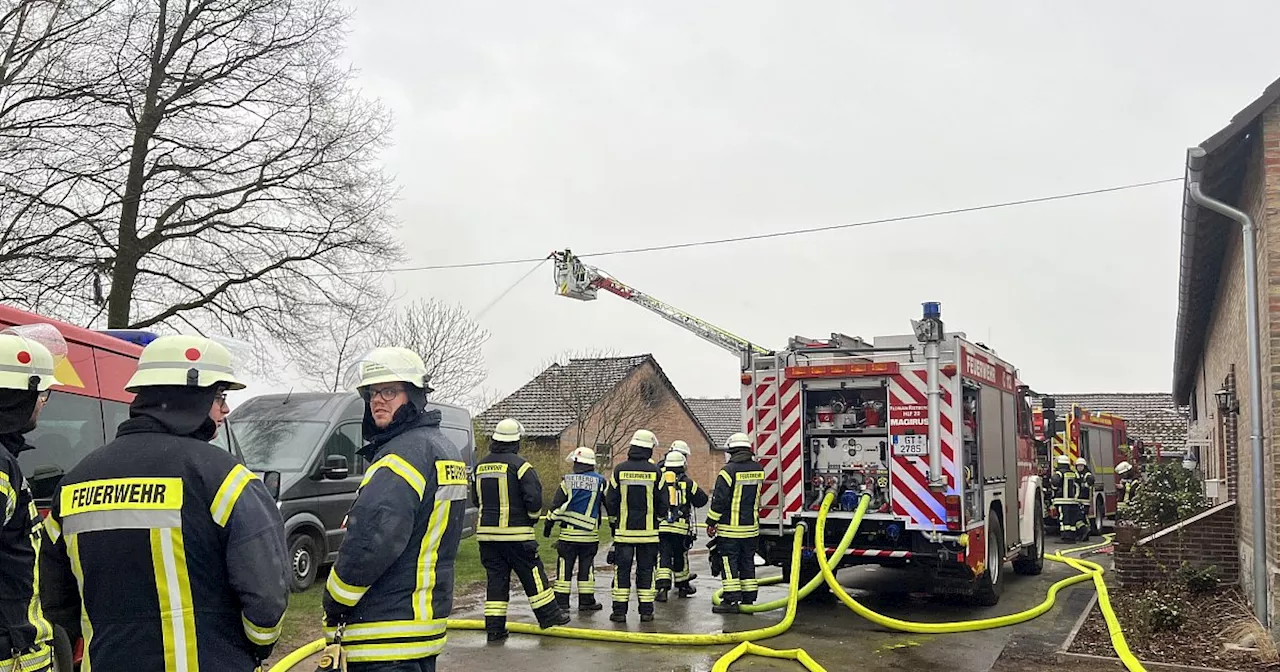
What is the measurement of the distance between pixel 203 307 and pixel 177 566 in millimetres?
16534

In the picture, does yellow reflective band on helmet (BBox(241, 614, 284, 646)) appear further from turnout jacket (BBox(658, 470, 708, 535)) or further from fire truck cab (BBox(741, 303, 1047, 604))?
fire truck cab (BBox(741, 303, 1047, 604))

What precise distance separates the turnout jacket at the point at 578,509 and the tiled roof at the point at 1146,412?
26.4 meters

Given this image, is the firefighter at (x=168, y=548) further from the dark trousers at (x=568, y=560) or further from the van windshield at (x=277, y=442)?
the van windshield at (x=277, y=442)

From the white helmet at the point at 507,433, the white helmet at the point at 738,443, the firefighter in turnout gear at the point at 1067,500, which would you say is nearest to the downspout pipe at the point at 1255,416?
the white helmet at the point at 738,443

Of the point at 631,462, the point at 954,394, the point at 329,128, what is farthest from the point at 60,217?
the point at 954,394

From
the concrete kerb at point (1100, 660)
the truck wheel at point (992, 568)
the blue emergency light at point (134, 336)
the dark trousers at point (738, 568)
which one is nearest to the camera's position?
the blue emergency light at point (134, 336)

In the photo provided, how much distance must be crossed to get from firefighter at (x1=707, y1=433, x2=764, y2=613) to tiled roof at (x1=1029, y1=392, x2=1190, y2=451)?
2523 centimetres

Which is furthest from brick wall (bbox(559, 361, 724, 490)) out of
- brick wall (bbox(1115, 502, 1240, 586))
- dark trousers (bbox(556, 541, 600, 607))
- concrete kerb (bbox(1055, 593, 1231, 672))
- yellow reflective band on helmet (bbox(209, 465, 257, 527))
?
yellow reflective band on helmet (bbox(209, 465, 257, 527))

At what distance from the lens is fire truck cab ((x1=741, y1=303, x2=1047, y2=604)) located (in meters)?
9.56

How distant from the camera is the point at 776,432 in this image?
10.4 meters

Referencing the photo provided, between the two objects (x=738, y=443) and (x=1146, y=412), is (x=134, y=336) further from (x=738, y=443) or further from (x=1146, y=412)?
(x=1146, y=412)

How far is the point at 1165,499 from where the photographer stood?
11656 millimetres

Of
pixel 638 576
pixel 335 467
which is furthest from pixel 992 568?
pixel 335 467

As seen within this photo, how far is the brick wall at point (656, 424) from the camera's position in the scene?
30.9 m
